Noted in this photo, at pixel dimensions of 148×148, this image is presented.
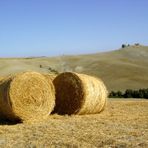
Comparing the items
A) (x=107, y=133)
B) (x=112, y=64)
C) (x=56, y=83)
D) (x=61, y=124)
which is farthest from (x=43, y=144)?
(x=112, y=64)

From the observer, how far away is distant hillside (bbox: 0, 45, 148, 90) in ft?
155

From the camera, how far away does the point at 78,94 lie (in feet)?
47.6

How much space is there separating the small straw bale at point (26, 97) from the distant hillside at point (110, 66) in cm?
2842

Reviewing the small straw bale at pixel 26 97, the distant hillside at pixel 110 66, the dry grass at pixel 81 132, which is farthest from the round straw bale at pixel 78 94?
the distant hillside at pixel 110 66

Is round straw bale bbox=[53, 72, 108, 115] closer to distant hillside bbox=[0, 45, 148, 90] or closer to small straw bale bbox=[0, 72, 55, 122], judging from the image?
small straw bale bbox=[0, 72, 55, 122]

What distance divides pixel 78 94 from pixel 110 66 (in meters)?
44.3

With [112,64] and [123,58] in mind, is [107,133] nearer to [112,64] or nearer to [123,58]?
[112,64]

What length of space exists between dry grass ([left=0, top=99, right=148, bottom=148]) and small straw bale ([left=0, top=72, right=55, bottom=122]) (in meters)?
0.43

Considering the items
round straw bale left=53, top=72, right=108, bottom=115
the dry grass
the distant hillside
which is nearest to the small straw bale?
the dry grass

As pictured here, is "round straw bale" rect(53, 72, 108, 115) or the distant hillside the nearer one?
"round straw bale" rect(53, 72, 108, 115)

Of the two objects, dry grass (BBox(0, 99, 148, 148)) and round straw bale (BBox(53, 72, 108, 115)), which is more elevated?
round straw bale (BBox(53, 72, 108, 115))

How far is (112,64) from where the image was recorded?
60.0 m

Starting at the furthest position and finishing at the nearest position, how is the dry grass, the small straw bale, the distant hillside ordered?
the distant hillside < the small straw bale < the dry grass

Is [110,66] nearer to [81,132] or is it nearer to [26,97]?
[26,97]
